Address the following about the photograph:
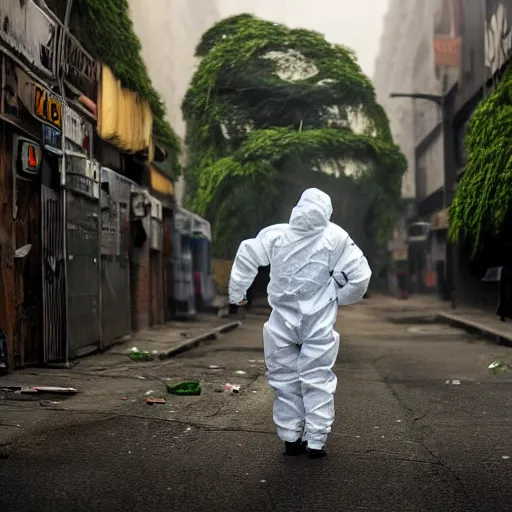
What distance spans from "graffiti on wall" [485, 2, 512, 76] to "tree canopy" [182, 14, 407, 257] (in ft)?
43.4

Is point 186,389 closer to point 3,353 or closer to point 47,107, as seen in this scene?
point 3,353

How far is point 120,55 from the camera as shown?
14.5 meters

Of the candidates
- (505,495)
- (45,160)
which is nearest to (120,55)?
(45,160)

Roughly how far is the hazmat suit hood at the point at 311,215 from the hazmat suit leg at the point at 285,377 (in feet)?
2.14

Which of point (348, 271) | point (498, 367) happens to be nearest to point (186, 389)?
point (348, 271)

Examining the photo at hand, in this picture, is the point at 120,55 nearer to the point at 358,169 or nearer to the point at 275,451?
the point at 275,451

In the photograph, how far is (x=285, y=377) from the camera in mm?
5121

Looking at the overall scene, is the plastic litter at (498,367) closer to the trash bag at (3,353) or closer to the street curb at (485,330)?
the street curb at (485,330)

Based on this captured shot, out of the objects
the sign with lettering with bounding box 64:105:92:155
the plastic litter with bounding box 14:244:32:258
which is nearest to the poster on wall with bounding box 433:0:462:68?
the sign with lettering with bounding box 64:105:92:155

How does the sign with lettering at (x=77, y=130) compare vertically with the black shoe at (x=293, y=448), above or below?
above

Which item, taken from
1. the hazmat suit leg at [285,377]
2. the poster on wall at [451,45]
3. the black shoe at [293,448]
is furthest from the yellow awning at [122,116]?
the poster on wall at [451,45]

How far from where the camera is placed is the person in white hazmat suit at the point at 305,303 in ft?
16.5

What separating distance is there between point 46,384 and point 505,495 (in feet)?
18.1

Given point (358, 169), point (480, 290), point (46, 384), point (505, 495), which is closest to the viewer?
point (505, 495)
